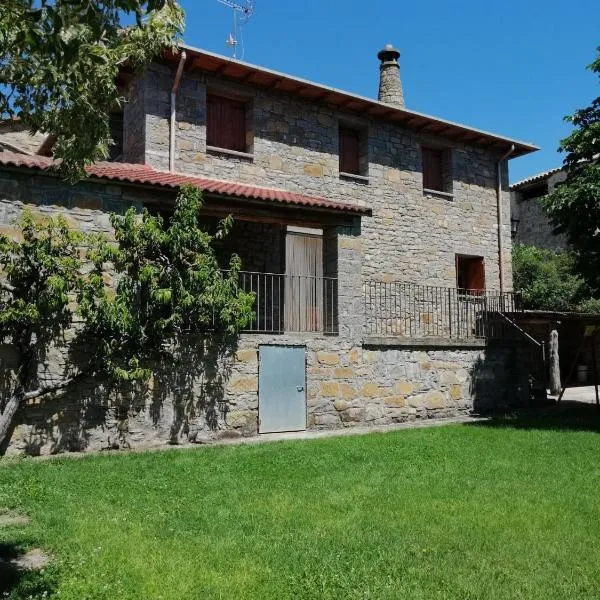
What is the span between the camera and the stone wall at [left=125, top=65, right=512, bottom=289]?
1197 cm

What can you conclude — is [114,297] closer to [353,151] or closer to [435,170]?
[353,151]

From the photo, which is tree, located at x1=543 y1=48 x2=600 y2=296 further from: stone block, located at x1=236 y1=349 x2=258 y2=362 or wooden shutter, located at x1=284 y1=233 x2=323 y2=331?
stone block, located at x1=236 y1=349 x2=258 y2=362

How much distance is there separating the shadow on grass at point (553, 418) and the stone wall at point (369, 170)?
3.69m

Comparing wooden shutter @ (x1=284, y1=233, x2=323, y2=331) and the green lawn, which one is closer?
the green lawn

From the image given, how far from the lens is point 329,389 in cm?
1076

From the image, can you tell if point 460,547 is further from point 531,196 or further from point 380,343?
point 531,196

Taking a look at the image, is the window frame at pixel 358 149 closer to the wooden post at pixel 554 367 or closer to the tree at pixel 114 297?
the tree at pixel 114 297

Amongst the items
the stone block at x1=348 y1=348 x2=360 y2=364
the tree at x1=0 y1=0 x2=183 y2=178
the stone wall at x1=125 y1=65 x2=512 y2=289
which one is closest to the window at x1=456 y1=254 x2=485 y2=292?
the stone wall at x1=125 y1=65 x2=512 y2=289

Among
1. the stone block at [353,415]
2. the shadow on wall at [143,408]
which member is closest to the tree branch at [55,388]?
the shadow on wall at [143,408]

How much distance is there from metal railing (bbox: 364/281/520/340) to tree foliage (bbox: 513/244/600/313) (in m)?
5.35

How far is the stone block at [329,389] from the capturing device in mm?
10695

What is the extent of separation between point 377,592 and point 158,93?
1034 cm

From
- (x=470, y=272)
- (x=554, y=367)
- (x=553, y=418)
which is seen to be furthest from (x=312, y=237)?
(x=554, y=367)

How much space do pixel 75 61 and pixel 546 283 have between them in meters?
18.6
